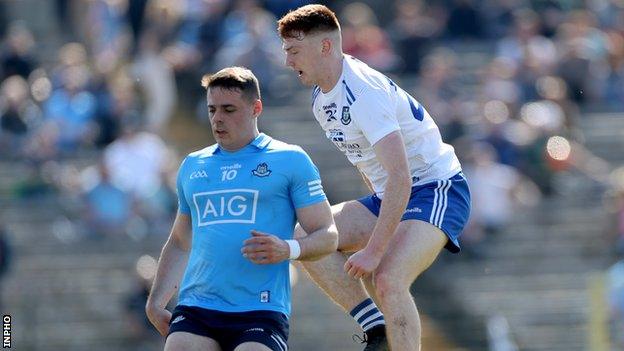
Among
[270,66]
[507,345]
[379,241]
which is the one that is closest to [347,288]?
[379,241]

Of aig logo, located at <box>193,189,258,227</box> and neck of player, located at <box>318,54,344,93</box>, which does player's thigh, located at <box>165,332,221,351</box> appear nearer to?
aig logo, located at <box>193,189,258,227</box>

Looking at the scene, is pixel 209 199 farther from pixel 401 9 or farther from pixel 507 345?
pixel 401 9

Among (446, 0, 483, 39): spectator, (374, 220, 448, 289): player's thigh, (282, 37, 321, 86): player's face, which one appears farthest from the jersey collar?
(446, 0, 483, 39): spectator

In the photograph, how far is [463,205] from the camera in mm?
9461

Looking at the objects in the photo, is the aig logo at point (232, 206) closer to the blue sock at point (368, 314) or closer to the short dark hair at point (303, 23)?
the short dark hair at point (303, 23)

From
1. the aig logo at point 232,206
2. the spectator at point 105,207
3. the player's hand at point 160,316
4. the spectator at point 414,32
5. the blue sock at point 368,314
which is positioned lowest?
the spectator at point 105,207

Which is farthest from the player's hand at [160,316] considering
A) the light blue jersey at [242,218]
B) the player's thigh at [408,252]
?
the player's thigh at [408,252]

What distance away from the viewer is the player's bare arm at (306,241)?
8203mm

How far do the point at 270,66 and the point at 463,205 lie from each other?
37.0ft

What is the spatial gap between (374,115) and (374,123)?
0.05 m

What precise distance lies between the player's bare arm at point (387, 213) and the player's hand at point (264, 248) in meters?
0.61

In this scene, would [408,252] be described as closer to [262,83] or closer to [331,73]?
[331,73]

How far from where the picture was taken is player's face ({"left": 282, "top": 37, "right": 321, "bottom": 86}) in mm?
8930

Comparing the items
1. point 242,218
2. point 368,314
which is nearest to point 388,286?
point 368,314
